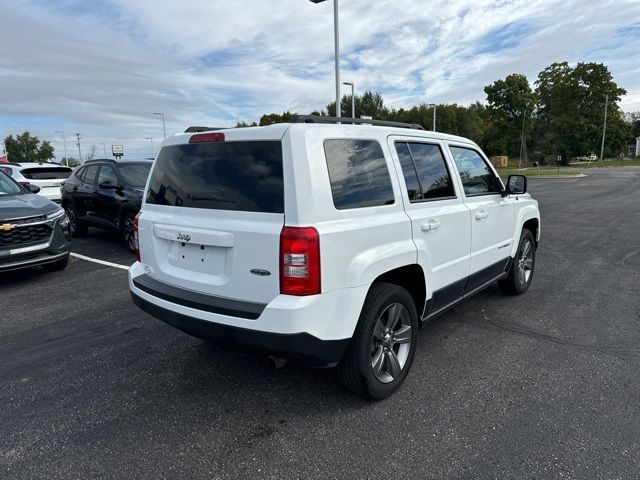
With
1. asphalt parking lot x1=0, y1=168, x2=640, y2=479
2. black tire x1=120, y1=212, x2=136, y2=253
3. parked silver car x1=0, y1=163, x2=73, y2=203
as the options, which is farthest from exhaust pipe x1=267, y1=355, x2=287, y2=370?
parked silver car x1=0, y1=163, x2=73, y2=203

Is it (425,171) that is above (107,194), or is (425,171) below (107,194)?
above

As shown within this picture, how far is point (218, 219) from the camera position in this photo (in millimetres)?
2896

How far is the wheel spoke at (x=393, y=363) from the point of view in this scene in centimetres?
321

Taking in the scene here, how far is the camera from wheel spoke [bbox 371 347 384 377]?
10.2 ft

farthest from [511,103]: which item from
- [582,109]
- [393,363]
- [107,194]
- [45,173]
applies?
[393,363]

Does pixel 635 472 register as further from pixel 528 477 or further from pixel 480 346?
pixel 480 346

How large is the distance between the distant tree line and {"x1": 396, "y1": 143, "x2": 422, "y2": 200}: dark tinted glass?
4727 cm

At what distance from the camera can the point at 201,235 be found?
Answer: 2918mm

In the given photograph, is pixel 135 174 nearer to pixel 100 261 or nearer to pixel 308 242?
pixel 100 261

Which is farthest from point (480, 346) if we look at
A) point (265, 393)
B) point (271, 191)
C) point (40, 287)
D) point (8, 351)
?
point (40, 287)

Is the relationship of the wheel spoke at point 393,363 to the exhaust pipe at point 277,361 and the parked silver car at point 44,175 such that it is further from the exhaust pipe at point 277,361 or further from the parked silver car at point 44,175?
the parked silver car at point 44,175

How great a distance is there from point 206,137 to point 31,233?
4416 millimetres

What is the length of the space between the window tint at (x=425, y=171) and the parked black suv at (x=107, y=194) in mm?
5584

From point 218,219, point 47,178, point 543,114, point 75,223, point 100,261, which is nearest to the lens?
point 218,219
